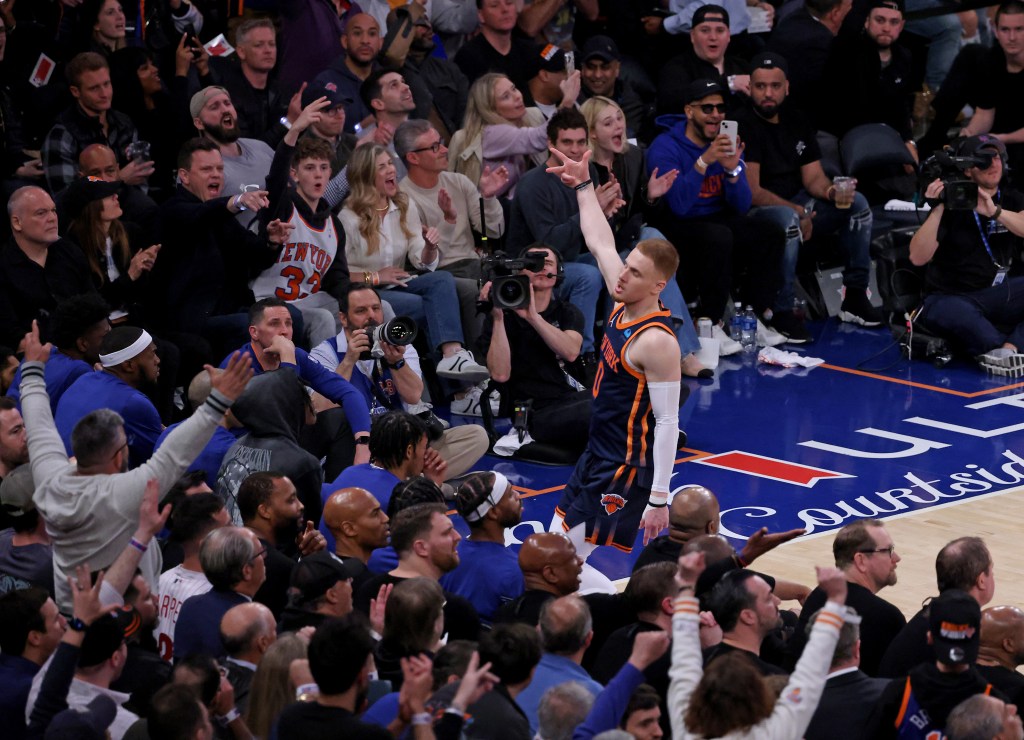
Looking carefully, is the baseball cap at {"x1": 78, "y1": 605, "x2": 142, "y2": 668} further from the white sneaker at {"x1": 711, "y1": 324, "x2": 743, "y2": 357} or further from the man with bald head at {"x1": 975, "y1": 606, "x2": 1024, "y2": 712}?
the white sneaker at {"x1": 711, "y1": 324, "x2": 743, "y2": 357}

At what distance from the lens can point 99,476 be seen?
618 centimetres

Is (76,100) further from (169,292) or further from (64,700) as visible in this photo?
(64,700)

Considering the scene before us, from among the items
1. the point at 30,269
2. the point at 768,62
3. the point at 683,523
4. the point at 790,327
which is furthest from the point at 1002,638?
the point at 768,62

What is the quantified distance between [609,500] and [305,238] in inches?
151

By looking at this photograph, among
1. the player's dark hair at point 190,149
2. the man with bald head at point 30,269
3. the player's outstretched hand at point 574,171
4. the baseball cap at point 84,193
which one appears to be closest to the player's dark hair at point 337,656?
the player's outstretched hand at point 574,171

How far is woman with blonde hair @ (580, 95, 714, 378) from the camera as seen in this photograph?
11820 mm

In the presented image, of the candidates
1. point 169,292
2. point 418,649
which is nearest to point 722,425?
point 169,292

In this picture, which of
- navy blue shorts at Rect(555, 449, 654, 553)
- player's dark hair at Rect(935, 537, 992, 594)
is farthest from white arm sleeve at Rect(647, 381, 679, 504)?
player's dark hair at Rect(935, 537, 992, 594)

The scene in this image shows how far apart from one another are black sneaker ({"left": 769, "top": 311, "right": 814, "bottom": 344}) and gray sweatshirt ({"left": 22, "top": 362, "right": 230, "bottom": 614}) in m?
7.42

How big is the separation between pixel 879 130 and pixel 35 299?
302 inches

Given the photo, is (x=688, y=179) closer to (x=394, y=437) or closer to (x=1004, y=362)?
(x=1004, y=362)

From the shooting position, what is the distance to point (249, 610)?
5.51 metres

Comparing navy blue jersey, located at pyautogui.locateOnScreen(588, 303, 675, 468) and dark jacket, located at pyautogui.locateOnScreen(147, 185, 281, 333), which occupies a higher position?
navy blue jersey, located at pyautogui.locateOnScreen(588, 303, 675, 468)

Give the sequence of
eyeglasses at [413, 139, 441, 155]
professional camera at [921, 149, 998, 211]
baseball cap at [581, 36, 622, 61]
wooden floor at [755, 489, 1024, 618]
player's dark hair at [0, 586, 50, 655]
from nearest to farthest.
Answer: player's dark hair at [0, 586, 50, 655]
wooden floor at [755, 489, 1024, 618]
eyeglasses at [413, 139, 441, 155]
professional camera at [921, 149, 998, 211]
baseball cap at [581, 36, 622, 61]
